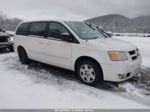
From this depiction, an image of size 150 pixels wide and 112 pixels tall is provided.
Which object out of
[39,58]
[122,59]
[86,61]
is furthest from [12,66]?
[122,59]

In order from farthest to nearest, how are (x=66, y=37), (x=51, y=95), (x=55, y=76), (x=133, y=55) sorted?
1. (x=55, y=76)
2. (x=66, y=37)
3. (x=133, y=55)
4. (x=51, y=95)

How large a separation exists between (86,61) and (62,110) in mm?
1576

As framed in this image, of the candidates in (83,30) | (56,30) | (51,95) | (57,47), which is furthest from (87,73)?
(56,30)

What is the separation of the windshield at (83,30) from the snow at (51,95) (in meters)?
1.42

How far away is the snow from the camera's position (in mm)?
3439

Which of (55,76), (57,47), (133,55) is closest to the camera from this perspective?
(133,55)

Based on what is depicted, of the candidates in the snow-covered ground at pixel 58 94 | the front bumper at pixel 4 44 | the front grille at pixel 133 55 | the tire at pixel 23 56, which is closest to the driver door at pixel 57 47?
the snow-covered ground at pixel 58 94

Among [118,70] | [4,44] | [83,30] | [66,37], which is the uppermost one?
[83,30]

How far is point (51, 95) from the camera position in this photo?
3.88m

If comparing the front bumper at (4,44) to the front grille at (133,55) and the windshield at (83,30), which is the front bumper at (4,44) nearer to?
the windshield at (83,30)

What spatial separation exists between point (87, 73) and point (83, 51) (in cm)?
62

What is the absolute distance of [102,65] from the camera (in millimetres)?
4066

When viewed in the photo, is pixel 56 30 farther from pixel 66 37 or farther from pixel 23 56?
pixel 23 56

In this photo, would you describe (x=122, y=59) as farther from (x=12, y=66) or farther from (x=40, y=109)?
(x=12, y=66)
